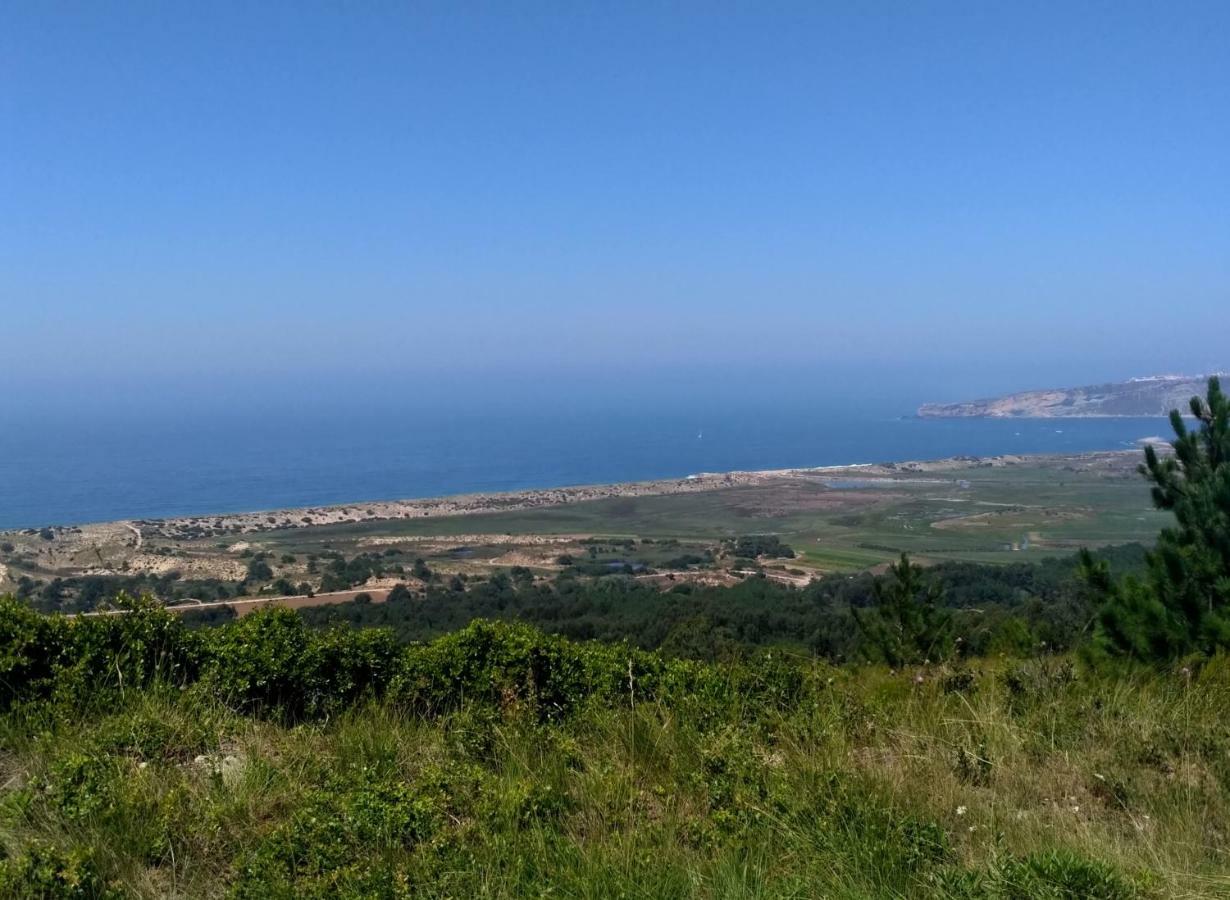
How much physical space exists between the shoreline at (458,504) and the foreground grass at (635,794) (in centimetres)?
3499

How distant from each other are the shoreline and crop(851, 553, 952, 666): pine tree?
30.4 meters

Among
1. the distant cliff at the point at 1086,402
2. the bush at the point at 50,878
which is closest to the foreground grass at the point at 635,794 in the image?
the bush at the point at 50,878

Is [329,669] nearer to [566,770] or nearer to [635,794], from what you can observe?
[566,770]

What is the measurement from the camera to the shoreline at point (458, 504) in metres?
38.4

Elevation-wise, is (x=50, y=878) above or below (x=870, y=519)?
above

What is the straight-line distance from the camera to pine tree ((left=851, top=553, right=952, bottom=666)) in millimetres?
14812

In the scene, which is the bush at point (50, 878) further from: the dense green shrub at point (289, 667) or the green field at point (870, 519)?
the green field at point (870, 519)

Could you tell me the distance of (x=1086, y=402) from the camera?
355 ft

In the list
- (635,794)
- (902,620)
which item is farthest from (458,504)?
(635,794)

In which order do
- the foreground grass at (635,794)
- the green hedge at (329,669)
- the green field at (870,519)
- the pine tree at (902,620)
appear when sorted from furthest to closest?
→ the green field at (870,519), the pine tree at (902,620), the green hedge at (329,669), the foreground grass at (635,794)

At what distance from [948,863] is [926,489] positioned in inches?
2169

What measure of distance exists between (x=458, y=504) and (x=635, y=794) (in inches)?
1889

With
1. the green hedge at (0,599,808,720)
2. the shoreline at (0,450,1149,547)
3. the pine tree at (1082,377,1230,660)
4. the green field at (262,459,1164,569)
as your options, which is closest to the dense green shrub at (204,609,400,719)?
the green hedge at (0,599,808,720)

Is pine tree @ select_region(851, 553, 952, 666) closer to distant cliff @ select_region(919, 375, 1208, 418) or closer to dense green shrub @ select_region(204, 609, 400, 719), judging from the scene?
dense green shrub @ select_region(204, 609, 400, 719)
